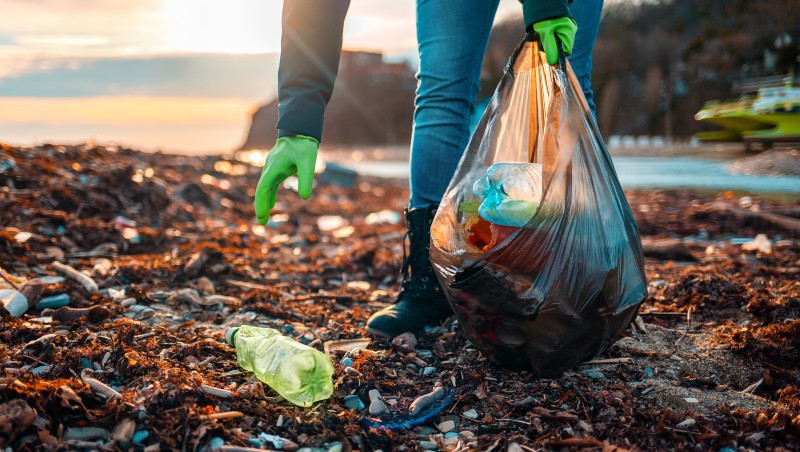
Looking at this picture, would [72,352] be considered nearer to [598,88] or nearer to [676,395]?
[676,395]

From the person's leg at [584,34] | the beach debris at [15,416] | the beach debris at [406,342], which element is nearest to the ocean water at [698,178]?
the person's leg at [584,34]

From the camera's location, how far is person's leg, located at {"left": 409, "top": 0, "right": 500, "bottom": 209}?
1.86 metres

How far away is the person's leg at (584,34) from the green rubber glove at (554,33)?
0.48 metres

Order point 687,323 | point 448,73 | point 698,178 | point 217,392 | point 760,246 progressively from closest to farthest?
point 217,392 → point 448,73 → point 687,323 → point 760,246 → point 698,178

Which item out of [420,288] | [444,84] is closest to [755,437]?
[420,288]

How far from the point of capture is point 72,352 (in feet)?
5.04

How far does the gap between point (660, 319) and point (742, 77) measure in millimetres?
11877

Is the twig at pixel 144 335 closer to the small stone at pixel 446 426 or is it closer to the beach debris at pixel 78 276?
the beach debris at pixel 78 276

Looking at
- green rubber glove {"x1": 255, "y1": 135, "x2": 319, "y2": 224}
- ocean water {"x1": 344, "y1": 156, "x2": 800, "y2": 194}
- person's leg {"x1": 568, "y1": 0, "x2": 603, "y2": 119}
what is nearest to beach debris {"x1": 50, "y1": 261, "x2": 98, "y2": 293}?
green rubber glove {"x1": 255, "y1": 135, "x2": 319, "y2": 224}

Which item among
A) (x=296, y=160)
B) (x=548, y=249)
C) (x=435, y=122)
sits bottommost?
(x=548, y=249)

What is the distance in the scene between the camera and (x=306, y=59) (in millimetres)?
1751

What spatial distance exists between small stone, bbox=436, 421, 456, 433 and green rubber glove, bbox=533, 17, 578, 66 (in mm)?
994

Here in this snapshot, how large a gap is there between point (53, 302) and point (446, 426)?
1570 mm

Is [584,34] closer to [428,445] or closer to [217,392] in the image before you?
[428,445]
